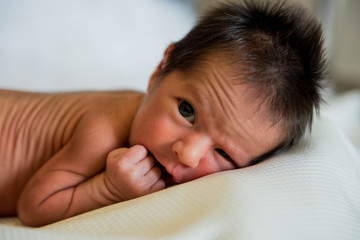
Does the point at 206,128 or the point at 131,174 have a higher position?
the point at 206,128

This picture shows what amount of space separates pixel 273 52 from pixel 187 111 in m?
0.22

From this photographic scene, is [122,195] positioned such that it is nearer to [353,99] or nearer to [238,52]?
[238,52]

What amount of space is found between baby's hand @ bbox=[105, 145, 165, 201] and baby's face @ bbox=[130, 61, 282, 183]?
26mm

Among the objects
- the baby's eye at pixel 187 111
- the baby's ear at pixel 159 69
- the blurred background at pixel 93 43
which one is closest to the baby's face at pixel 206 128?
the baby's eye at pixel 187 111

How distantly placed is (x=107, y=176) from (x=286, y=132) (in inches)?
16.1

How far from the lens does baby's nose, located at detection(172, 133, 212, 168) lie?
0.67m

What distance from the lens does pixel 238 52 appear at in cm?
73

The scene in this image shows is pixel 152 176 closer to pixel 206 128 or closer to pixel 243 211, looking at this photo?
pixel 206 128

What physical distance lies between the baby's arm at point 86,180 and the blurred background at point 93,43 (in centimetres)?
63

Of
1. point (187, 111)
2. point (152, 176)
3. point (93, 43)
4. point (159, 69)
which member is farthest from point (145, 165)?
point (93, 43)

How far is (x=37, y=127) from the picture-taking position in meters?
0.90

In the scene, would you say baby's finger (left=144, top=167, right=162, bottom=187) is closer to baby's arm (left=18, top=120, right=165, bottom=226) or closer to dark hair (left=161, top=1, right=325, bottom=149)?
baby's arm (left=18, top=120, right=165, bottom=226)

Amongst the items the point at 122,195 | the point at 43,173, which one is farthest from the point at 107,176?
the point at 43,173

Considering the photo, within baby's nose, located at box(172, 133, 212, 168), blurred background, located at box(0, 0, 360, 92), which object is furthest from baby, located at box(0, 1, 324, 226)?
blurred background, located at box(0, 0, 360, 92)
